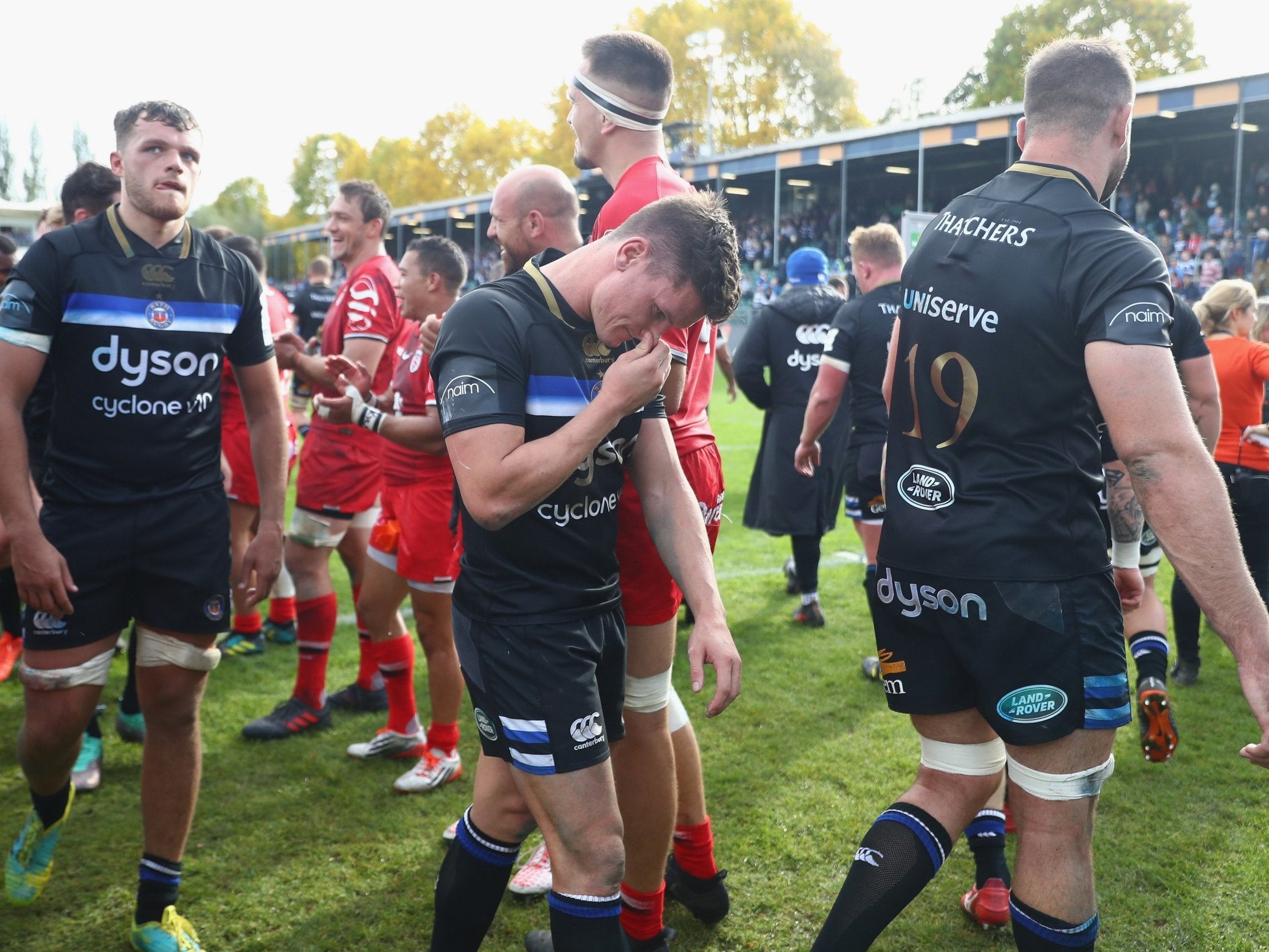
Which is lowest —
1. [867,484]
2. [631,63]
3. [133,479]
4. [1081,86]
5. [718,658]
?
[867,484]

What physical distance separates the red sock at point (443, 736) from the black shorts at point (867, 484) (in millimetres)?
2722

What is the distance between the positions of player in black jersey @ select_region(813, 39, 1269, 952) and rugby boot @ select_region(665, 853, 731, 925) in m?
0.89

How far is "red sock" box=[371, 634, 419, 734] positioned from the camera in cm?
430

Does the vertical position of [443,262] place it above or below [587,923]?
above

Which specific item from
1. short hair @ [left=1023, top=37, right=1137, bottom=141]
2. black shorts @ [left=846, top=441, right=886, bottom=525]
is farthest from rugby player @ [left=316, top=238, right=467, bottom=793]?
black shorts @ [left=846, top=441, right=886, bottom=525]

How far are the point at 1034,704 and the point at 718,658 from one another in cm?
71

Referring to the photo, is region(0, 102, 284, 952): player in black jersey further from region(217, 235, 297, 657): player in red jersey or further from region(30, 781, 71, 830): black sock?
region(217, 235, 297, 657): player in red jersey

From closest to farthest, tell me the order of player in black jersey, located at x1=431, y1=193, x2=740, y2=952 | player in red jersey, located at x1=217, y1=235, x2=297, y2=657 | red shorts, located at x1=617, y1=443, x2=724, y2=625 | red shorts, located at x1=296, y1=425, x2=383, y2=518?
player in black jersey, located at x1=431, y1=193, x2=740, y2=952, red shorts, located at x1=617, y1=443, x2=724, y2=625, red shorts, located at x1=296, y1=425, x2=383, y2=518, player in red jersey, located at x1=217, y1=235, x2=297, y2=657

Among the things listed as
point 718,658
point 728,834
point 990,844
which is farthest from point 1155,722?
point 718,658

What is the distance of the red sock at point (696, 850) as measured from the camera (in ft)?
10.2

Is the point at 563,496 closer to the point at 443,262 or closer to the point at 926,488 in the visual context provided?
the point at 926,488

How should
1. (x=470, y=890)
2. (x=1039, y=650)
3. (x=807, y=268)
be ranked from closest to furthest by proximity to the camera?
(x=1039, y=650)
(x=470, y=890)
(x=807, y=268)

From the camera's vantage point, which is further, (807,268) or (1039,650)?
(807,268)

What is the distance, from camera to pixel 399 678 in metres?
4.33
